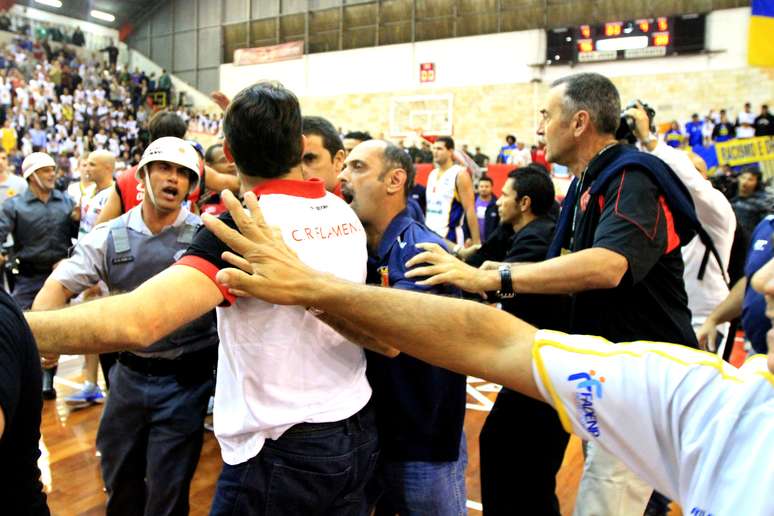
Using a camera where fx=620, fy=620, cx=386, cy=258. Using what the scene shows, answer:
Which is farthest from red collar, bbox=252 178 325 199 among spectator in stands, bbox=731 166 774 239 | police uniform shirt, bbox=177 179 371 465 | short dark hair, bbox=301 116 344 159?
spectator in stands, bbox=731 166 774 239

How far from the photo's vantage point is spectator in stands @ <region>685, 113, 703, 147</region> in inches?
637

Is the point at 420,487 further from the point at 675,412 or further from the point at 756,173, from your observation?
the point at 756,173

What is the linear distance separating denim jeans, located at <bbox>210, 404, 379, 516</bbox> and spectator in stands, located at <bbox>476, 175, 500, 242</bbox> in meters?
7.19

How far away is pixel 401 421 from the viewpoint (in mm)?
2006

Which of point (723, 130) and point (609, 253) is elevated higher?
point (723, 130)

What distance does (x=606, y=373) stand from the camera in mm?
1133

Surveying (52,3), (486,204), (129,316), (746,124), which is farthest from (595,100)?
(52,3)

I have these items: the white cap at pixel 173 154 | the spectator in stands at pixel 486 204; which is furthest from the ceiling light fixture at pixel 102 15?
the white cap at pixel 173 154

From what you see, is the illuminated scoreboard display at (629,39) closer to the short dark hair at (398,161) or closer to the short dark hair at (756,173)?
the short dark hair at (756,173)

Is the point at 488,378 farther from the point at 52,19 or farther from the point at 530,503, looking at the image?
the point at 52,19

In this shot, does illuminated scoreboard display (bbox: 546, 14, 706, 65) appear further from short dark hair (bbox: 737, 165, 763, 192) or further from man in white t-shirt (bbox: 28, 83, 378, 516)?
man in white t-shirt (bbox: 28, 83, 378, 516)

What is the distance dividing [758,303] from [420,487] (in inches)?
59.3

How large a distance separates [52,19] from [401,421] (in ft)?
97.0

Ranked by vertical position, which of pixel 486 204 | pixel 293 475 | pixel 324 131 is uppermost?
pixel 324 131
